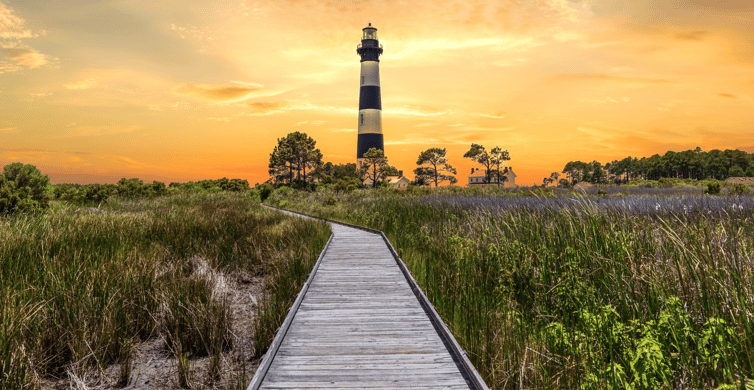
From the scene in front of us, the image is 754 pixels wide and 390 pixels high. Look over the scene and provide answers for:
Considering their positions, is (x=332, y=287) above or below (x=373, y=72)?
below

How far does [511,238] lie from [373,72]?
148ft

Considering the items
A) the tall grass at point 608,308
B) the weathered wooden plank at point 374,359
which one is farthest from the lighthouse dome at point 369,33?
the weathered wooden plank at point 374,359

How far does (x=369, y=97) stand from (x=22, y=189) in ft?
133

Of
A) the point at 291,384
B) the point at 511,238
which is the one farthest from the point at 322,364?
the point at 511,238

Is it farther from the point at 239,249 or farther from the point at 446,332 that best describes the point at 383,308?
the point at 239,249

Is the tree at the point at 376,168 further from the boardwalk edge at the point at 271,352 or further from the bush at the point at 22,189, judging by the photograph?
the boardwalk edge at the point at 271,352

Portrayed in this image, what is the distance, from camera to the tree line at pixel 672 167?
84438 millimetres

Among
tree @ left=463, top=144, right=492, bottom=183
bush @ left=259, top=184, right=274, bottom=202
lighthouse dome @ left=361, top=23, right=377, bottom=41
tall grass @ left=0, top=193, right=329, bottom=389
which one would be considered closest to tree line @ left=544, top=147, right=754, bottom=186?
tree @ left=463, top=144, right=492, bottom=183

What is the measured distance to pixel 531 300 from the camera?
494 cm

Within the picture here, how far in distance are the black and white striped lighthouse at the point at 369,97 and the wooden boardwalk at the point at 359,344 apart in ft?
145

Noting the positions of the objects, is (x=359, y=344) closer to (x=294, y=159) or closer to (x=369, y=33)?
(x=294, y=159)

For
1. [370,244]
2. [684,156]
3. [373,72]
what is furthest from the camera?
[684,156]

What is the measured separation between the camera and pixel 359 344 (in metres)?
3.80

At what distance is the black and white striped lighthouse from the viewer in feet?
159
